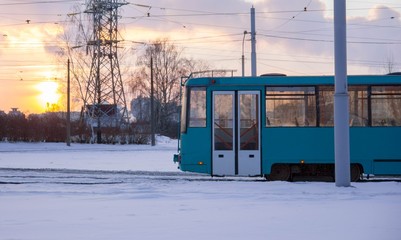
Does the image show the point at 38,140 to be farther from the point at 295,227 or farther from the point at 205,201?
the point at 295,227

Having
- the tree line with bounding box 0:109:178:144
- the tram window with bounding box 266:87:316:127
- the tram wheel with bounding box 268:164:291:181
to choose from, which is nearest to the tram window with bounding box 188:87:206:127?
the tram window with bounding box 266:87:316:127

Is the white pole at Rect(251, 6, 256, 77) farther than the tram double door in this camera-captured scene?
Yes

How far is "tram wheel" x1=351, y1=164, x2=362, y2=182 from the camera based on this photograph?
2041cm

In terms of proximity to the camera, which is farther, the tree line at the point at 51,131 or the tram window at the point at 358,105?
the tree line at the point at 51,131

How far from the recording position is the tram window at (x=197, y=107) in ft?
67.6

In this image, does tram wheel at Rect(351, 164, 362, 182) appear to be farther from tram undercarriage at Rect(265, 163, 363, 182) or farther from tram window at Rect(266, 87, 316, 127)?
tram window at Rect(266, 87, 316, 127)

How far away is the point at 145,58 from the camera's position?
8206cm

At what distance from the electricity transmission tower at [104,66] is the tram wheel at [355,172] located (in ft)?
127

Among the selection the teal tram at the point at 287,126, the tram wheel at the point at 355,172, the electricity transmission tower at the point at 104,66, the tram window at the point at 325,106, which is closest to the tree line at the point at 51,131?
the electricity transmission tower at the point at 104,66

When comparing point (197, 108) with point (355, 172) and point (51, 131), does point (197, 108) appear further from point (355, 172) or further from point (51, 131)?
point (51, 131)

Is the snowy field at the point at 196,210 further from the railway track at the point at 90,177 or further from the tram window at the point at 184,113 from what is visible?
the tram window at the point at 184,113

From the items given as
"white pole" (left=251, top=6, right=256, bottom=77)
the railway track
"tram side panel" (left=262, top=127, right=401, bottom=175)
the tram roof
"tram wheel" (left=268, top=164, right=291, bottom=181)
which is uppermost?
"white pole" (left=251, top=6, right=256, bottom=77)

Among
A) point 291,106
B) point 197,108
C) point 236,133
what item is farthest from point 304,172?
point 197,108

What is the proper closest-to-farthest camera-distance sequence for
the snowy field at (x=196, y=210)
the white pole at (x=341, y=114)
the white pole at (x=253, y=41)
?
the snowy field at (x=196, y=210)
the white pole at (x=341, y=114)
the white pole at (x=253, y=41)
